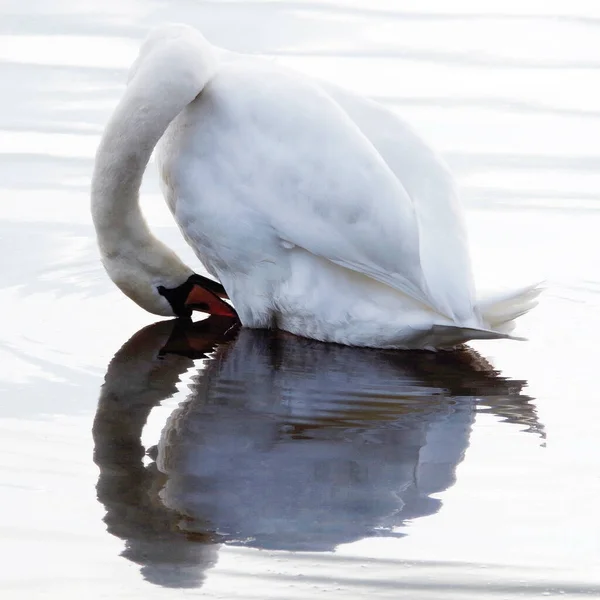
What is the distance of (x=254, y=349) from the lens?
6.97 m

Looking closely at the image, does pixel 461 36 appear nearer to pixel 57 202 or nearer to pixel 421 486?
pixel 57 202

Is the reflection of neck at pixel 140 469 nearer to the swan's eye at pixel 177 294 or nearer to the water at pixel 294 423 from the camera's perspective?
the water at pixel 294 423

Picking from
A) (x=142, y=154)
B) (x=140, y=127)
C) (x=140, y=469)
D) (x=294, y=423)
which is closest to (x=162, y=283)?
(x=142, y=154)

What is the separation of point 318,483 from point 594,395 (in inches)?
60.8

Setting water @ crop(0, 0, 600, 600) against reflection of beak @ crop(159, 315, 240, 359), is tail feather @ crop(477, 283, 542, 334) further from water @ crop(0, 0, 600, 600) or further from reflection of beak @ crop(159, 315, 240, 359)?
reflection of beak @ crop(159, 315, 240, 359)

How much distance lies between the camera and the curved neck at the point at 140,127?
6.73 meters

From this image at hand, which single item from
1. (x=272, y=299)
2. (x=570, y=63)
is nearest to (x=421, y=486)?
(x=272, y=299)

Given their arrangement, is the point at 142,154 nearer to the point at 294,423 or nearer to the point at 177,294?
the point at 177,294

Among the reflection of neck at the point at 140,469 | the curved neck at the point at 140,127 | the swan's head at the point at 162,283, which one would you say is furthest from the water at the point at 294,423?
the curved neck at the point at 140,127

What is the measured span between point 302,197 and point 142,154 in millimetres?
A: 806

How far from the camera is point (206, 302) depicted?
286 inches

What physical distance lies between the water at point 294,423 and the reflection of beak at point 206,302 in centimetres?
10

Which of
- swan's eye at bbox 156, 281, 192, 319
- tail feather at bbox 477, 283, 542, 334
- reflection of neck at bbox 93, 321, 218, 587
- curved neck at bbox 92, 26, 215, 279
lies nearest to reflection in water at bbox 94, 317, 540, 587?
reflection of neck at bbox 93, 321, 218, 587

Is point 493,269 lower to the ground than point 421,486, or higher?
higher
